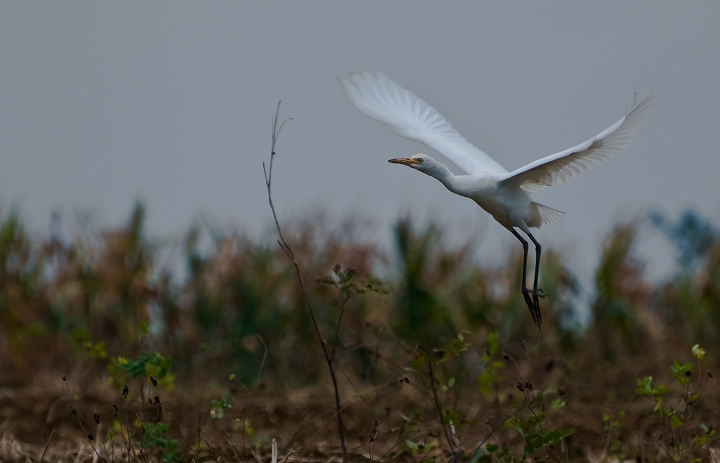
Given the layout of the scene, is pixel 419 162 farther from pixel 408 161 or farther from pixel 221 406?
pixel 221 406

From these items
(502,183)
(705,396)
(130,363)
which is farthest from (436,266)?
(130,363)

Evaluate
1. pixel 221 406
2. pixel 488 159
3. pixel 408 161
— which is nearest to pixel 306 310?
pixel 488 159

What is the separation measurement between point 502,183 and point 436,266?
5075 mm

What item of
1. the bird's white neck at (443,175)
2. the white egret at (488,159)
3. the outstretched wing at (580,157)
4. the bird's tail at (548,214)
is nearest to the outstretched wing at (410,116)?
the white egret at (488,159)

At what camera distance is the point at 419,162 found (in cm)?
390

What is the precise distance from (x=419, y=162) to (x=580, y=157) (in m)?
0.74

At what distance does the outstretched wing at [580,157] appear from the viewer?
335cm

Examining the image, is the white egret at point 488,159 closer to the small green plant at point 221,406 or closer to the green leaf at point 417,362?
the green leaf at point 417,362

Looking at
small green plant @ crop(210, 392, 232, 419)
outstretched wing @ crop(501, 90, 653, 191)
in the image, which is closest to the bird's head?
outstretched wing @ crop(501, 90, 653, 191)

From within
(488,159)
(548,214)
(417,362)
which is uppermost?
(488,159)

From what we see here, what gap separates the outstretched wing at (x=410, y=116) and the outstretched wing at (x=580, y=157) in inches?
21.9

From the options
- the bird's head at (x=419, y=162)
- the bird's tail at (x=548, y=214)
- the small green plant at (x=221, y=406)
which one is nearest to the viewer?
the small green plant at (x=221, y=406)

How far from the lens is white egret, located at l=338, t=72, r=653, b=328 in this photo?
11.7 ft

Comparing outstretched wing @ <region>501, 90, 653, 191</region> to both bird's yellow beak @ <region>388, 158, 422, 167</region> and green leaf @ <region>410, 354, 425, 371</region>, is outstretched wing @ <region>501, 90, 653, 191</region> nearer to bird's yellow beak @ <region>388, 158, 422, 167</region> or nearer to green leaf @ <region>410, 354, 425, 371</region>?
bird's yellow beak @ <region>388, 158, 422, 167</region>
